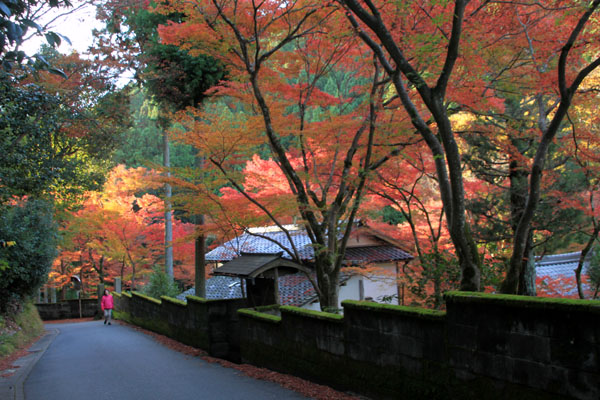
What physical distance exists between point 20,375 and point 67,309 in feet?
78.7

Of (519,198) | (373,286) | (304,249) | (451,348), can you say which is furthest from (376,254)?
(451,348)

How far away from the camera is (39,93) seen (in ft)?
31.8

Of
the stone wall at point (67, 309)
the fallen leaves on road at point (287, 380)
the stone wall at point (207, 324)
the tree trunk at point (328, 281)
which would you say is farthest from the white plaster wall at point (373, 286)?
the stone wall at point (67, 309)

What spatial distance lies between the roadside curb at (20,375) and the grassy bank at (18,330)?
0.46m

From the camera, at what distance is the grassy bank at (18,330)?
12.9 meters

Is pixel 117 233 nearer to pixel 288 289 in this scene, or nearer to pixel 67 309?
pixel 67 309

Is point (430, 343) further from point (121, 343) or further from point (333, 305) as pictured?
point (121, 343)

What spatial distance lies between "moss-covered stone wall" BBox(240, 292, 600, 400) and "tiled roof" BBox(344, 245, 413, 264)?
34.6 feet

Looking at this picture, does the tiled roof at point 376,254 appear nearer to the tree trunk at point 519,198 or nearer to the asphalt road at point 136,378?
the tree trunk at point 519,198

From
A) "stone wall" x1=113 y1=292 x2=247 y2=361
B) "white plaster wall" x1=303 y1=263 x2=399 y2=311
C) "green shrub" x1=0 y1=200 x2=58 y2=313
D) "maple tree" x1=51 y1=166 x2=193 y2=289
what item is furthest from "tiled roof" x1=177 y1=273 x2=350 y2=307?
"green shrub" x1=0 y1=200 x2=58 y2=313

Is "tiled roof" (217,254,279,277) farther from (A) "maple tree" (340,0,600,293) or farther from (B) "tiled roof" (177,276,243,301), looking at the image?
(A) "maple tree" (340,0,600,293)

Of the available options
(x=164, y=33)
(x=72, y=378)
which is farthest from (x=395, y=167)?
(x=72, y=378)

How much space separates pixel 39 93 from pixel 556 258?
72.9ft

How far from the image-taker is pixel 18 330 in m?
16.2
